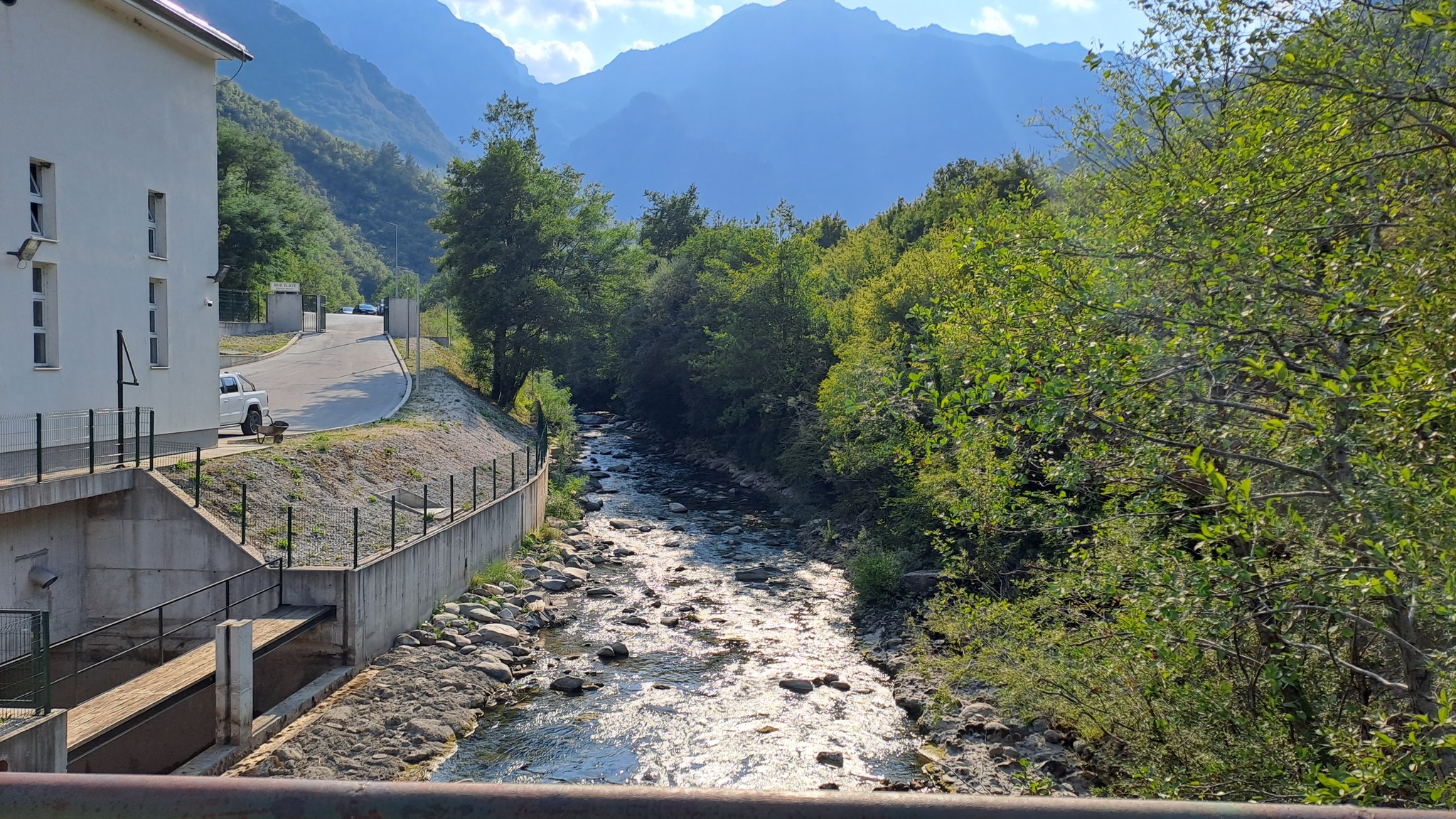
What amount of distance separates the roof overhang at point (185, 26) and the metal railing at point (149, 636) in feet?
38.2

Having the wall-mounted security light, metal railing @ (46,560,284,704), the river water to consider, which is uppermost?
the wall-mounted security light

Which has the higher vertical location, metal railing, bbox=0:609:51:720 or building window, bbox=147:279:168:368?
building window, bbox=147:279:168:368

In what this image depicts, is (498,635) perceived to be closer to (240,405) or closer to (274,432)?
(274,432)

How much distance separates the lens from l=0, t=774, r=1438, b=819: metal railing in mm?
1924

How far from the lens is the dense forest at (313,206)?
53438 millimetres

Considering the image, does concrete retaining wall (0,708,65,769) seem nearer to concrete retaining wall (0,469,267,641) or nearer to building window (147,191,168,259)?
concrete retaining wall (0,469,267,641)

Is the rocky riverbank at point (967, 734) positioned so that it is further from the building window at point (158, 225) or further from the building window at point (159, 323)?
the building window at point (158, 225)

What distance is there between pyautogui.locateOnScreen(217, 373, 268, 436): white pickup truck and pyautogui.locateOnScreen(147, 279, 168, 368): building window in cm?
409


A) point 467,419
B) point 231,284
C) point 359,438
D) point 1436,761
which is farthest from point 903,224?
point 1436,761

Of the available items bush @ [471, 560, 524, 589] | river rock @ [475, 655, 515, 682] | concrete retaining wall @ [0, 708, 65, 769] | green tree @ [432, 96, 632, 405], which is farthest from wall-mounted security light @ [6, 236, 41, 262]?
green tree @ [432, 96, 632, 405]

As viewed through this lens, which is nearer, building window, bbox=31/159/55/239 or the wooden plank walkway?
the wooden plank walkway

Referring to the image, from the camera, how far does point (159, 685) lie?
41.5 ft

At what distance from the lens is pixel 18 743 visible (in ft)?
31.2

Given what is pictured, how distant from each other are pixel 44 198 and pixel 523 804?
20170 millimetres
